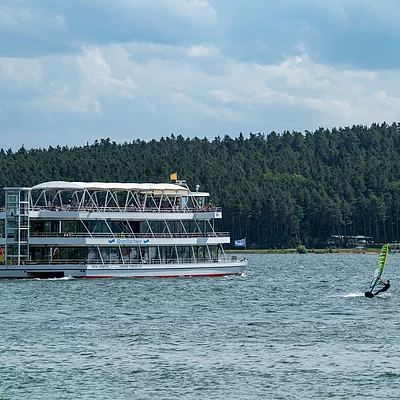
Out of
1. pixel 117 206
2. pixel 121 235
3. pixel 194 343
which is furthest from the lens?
pixel 117 206

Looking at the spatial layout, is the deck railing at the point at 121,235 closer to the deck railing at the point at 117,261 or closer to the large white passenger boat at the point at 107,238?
the large white passenger boat at the point at 107,238

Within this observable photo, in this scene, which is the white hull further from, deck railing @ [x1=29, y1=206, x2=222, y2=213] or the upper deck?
deck railing @ [x1=29, y1=206, x2=222, y2=213]

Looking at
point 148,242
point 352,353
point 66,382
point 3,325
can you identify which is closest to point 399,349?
point 352,353

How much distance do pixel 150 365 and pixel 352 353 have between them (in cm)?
1054

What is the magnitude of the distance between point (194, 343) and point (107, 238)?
44.7 metres

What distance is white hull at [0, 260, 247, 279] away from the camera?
99.8 metres

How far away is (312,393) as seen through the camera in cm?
4531

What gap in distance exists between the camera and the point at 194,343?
5903 centimetres

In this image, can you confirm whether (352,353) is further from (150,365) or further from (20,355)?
(20,355)

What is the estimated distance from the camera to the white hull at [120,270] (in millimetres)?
99812

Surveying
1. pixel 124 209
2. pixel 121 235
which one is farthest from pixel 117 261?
A: pixel 124 209

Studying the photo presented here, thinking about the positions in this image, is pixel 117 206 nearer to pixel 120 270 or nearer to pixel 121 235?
pixel 121 235

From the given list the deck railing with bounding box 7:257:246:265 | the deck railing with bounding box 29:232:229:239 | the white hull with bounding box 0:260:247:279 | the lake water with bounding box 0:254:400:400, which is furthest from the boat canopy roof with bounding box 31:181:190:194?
the lake water with bounding box 0:254:400:400

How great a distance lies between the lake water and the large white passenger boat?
5310mm
